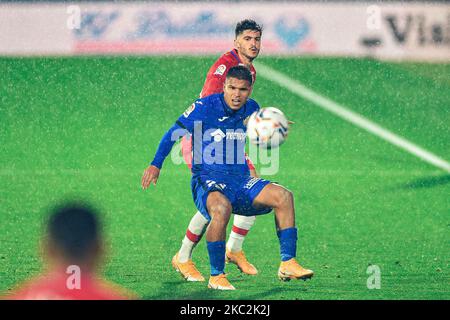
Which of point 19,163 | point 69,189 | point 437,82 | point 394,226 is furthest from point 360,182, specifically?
point 437,82

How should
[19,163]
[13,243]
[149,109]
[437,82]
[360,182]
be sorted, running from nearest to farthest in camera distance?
[13,243], [360,182], [19,163], [149,109], [437,82]

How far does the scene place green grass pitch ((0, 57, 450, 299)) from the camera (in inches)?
404

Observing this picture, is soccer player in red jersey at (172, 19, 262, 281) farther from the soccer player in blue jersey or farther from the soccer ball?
the soccer ball

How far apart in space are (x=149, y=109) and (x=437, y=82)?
20.3 feet

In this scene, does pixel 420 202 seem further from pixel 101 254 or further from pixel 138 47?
pixel 138 47

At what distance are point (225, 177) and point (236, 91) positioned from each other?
0.74 meters

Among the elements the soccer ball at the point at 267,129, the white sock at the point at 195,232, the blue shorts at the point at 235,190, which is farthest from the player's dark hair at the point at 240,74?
the white sock at the point at 195,232

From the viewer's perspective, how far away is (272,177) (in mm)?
16156

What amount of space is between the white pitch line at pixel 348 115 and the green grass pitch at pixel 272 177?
25cm

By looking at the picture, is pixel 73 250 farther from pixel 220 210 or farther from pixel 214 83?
pixel 214 83

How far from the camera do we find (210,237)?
30.4ft

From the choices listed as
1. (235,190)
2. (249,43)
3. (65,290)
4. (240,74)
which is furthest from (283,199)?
(65,290)

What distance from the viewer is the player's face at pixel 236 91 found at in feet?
31.7

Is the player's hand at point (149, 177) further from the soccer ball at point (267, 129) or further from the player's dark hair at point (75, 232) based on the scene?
the player's dark hair at point (75, 232)
